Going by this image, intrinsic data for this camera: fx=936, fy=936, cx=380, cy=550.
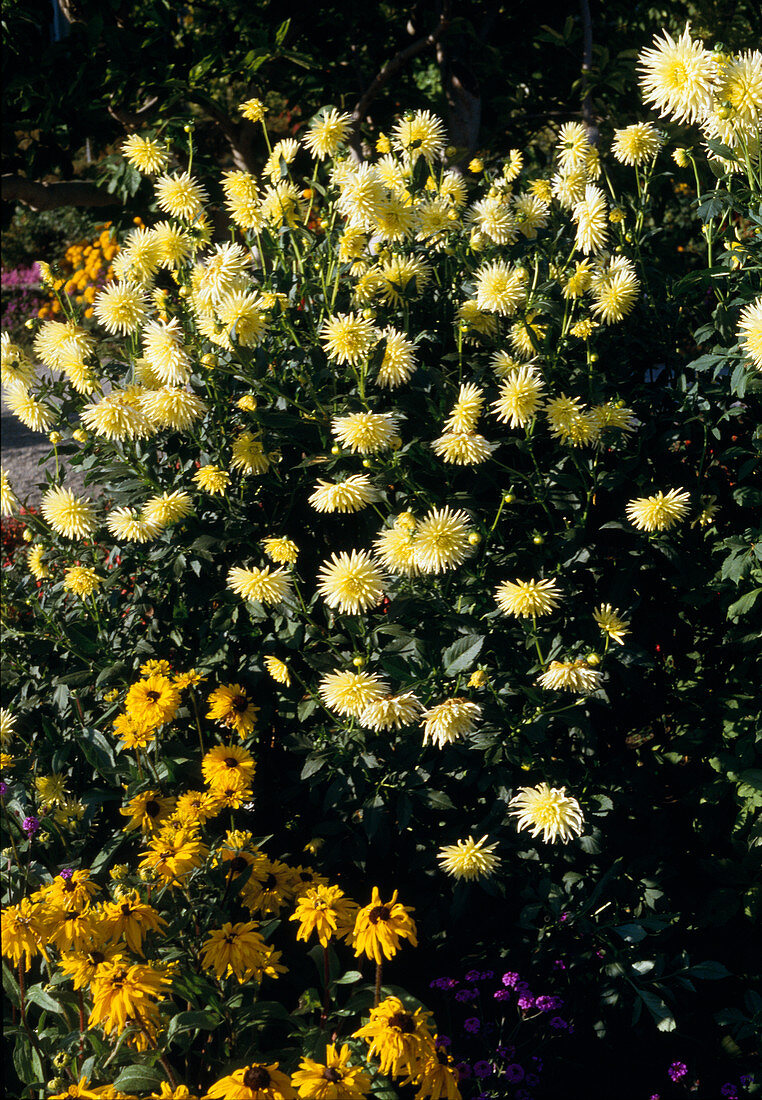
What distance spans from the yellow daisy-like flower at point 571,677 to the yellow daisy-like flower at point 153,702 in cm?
78

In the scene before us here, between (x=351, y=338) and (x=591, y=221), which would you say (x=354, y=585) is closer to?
(x=351, y=338)

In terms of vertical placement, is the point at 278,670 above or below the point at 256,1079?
above

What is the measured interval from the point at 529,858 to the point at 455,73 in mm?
3711

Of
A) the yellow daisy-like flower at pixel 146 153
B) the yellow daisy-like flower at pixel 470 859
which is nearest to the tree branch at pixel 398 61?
the yellow daisy-like flower at pixel 146 153

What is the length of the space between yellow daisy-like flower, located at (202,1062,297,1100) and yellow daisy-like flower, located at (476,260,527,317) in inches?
57.8

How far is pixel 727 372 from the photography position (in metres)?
2.29

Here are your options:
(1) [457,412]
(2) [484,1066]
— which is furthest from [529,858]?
(1) [457,412]

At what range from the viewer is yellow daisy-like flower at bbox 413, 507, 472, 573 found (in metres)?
1.79

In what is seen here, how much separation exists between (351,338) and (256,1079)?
1.34 m

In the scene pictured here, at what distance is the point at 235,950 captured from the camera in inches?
63.8

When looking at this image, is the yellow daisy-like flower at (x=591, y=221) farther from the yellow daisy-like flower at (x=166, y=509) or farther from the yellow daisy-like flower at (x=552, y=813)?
the yellow daisy-like flower at (x=552, y=813)

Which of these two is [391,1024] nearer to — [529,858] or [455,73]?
[529,858]

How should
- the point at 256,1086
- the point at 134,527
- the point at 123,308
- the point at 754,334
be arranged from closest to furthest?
the point at 256,1086
the point at 754,334
the point at 134,527
the point at 123,308

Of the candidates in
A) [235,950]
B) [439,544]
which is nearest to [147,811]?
[235,950]
